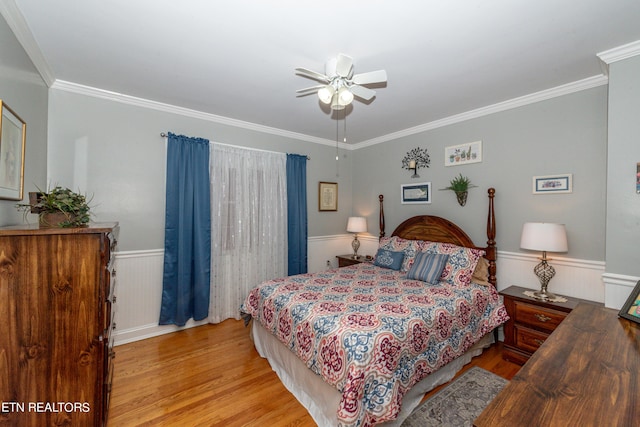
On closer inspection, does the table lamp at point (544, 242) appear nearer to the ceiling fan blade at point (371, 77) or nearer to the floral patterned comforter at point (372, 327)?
the floral patterned comforter at point (372, 327)

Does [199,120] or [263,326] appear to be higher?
[199,120]

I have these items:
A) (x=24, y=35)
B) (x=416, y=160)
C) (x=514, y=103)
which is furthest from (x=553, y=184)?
(x=24, y=35)

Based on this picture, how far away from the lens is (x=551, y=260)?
277cm

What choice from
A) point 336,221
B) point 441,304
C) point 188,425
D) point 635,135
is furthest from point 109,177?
point 635,135

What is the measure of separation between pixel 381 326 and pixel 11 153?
258cm

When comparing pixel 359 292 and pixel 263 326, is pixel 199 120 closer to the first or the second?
pixel 263 326

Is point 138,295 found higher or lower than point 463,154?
lower

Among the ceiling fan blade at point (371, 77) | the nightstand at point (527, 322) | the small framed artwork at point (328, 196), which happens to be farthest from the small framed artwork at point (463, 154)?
the ceiling fan blade at point (371, 77)

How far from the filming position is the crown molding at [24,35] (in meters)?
1.61

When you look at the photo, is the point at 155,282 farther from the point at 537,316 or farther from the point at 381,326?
the point at 537,316

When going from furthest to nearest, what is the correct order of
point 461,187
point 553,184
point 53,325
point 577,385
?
Result: point 461,187
point 553,184
point 53,325
point 577,385

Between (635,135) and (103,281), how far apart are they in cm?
357

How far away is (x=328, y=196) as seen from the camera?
463 centimetres

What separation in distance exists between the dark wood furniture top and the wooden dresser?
1.81m
